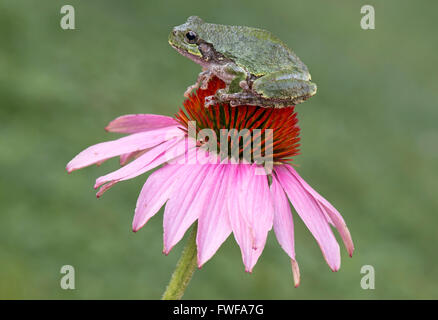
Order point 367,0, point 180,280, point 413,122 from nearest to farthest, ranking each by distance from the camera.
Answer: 1. point 180,280
2. point 413,122
3. point 367,0

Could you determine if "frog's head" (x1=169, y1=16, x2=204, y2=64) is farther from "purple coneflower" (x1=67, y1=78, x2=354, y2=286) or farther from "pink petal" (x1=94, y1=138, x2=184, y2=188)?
"pink petal" (x1=94, y1=138, x2=184, y2=188)

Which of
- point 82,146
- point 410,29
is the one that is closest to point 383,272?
point 82,146

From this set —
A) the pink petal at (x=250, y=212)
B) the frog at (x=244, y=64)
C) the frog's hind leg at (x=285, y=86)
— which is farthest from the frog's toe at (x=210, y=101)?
the pink petal at (x=250, y=212)

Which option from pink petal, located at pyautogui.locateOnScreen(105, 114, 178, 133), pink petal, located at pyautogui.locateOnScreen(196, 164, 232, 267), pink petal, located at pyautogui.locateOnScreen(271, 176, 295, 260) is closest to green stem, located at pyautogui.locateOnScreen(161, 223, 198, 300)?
pink petal, located at pyautogui.locateOnScreen(196, 164, 232, 267)

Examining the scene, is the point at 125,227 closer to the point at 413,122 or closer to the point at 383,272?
the point at 383,272

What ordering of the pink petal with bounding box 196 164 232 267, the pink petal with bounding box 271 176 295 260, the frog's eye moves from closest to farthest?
the pink petal with bounding box 196 164 232 267, the pink petal with bounding box 271 176 295 260, the frog's eye

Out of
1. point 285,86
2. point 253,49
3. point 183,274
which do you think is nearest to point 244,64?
point 253,49

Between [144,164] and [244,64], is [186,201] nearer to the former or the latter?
[144,164]
